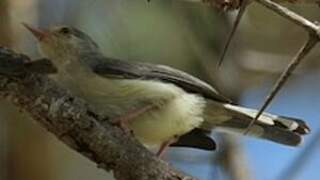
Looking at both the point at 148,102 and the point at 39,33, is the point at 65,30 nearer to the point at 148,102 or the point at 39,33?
the point at 39,33

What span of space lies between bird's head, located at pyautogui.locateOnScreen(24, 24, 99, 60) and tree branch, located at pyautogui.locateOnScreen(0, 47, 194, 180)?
2.85ft

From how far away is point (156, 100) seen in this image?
1.82m

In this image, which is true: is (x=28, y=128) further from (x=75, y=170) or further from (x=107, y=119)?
(x=107, y=119)

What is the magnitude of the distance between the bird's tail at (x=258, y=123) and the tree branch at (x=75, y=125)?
2.01 feet

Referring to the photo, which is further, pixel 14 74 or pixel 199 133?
pixel 199 133

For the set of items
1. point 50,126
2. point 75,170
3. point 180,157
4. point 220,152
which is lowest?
point 75,170

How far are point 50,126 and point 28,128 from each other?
1.06 meters

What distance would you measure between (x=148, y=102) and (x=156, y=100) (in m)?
0.02

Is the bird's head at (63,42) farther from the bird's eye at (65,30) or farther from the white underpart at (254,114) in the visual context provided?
the white underpart at (254,114)

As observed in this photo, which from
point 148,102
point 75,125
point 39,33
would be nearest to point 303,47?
point 75,125

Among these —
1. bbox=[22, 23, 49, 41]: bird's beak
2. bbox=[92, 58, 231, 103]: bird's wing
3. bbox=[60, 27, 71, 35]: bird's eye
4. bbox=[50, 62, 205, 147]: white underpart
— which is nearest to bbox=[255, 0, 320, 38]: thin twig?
bbox=[50, 62, 205, 147]: white underpart

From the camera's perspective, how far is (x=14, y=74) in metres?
1.03

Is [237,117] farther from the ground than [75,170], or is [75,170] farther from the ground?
[237,117]

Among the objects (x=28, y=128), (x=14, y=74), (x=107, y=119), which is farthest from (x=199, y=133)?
(x=14, y=74)
